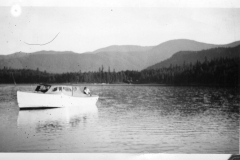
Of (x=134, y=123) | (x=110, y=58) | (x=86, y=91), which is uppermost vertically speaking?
(x=110, y=58)

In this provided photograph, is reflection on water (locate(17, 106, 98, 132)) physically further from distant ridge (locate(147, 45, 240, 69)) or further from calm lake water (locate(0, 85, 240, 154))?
distant ridge (locate(147, 45, 240, 69))

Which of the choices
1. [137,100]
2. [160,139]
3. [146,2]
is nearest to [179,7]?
[146,2]

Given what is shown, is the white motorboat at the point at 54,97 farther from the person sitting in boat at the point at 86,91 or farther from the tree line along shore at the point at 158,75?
the tree line along shore at the point at 158,75

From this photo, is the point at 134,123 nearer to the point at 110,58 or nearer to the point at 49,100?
the point at 110,58

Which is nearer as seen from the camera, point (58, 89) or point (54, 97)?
point (58, 89)

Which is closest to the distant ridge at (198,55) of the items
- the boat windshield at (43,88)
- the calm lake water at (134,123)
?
the calm lake water at (134,123)

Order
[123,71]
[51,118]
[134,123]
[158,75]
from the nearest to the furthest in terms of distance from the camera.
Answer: [134,123] < [51,118] < [123,71] < [158,75]

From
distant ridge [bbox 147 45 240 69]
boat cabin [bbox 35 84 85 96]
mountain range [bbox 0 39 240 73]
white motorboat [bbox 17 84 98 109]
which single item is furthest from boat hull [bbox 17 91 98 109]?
distant ridge [bbox 147 45 240 69]

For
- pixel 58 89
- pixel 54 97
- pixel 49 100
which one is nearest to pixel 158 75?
pixel 58 89
